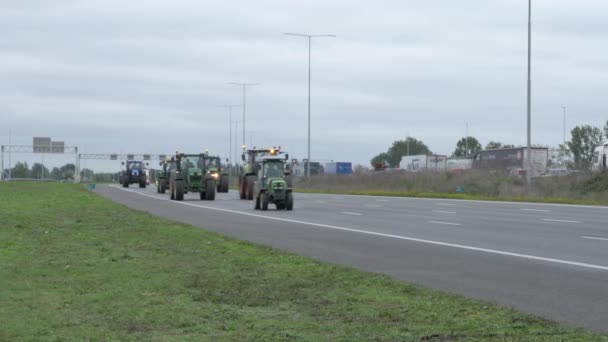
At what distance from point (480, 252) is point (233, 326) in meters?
9.72

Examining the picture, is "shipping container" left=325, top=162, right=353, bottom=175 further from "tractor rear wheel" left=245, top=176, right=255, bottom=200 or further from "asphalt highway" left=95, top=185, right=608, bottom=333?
"asphalt highway" left=95, top=185, right=608, bottom=333

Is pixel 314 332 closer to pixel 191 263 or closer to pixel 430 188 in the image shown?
pixel 191 263

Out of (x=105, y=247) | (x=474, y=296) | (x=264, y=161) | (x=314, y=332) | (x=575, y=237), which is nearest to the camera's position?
(x=314, y=332)

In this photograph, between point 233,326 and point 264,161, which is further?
point 264,161

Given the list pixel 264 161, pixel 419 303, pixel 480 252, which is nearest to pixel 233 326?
pixel 419 303

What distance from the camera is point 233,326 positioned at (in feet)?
30.9

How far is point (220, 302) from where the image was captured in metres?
11.1

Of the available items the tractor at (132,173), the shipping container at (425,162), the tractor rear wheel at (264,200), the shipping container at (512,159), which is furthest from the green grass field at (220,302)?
the shipping container at (425,162)

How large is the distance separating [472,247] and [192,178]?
3369cm

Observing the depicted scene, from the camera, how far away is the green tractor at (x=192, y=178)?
164 feet

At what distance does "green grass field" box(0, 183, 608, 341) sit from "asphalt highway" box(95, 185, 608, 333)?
2.77 ft

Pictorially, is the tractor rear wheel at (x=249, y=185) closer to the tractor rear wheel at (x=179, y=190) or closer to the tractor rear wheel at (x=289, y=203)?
the tractor rear wheel at (x=179, y=190)

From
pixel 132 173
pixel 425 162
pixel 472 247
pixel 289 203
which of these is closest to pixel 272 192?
pixel 289 203

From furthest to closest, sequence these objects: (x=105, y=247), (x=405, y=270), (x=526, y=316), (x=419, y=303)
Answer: (x=105, y=247) → (x=405, y=270) → (x=419, y=303) → (x=526, y=316)
